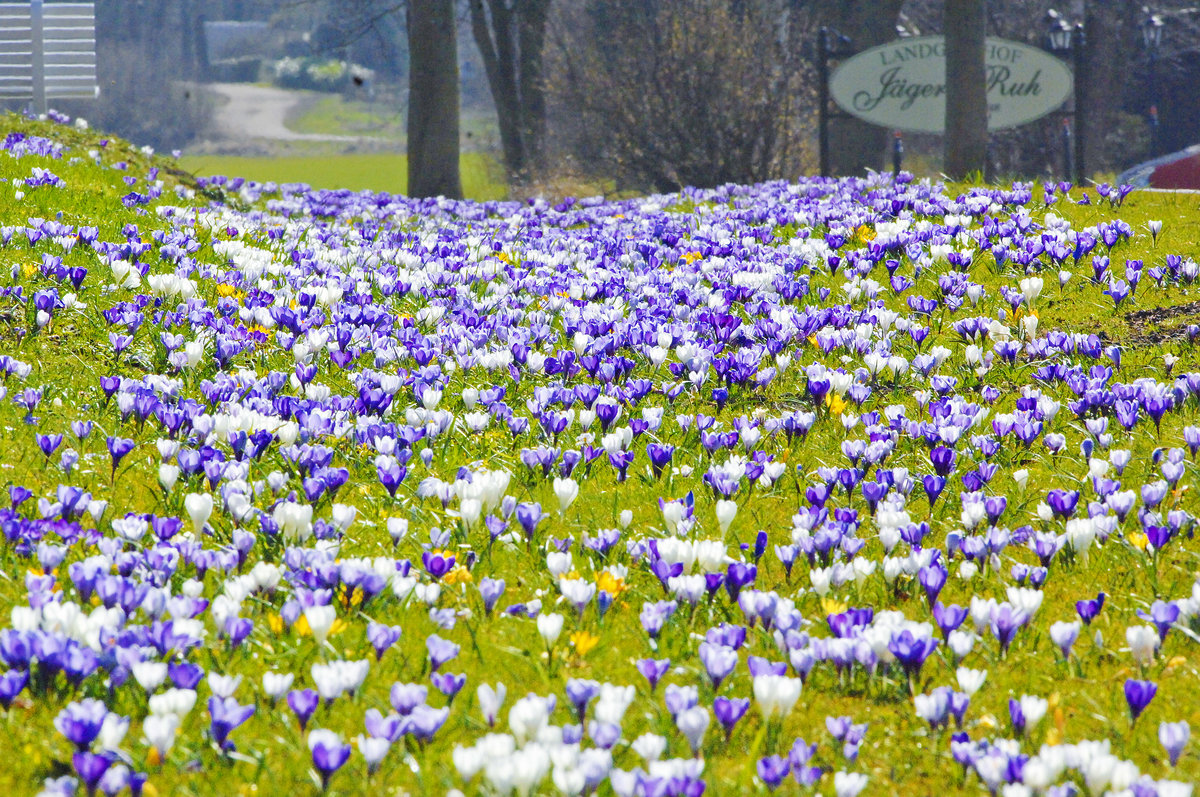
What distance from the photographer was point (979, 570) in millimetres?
3652

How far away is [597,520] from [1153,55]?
41808 mm

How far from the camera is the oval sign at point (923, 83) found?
1662 centimetres

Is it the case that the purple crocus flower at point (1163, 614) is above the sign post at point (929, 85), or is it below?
below

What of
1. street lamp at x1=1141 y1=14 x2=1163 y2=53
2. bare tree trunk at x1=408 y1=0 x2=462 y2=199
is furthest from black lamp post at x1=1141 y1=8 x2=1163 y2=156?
bare tree trunk at x1=408 y1=0 x2=462 y2=199

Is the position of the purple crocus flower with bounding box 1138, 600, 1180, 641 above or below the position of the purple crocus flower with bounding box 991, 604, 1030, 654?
above

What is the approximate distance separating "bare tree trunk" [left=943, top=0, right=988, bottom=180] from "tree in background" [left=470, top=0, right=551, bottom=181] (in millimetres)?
12934

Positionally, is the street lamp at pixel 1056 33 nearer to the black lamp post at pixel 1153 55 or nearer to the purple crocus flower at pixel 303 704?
the black lamp post at pixel 1153 55

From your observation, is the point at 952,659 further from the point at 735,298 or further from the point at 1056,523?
the point at 735,298

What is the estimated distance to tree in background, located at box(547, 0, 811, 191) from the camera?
18.6 m

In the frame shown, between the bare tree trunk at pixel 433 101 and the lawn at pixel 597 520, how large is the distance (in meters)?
8.67

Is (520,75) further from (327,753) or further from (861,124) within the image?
(327,753)

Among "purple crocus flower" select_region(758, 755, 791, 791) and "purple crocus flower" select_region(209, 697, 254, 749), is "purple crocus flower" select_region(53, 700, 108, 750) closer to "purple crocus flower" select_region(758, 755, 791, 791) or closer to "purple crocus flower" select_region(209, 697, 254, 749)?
"purple crocus flower" select_region(209, 697, 254, 749)

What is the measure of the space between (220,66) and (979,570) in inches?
6931

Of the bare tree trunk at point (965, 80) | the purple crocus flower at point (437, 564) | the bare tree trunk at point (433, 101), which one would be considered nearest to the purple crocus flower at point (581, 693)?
the purple crocus flower at point (437, 564)
